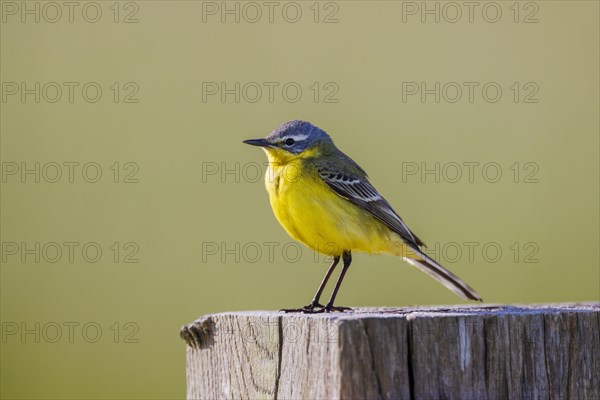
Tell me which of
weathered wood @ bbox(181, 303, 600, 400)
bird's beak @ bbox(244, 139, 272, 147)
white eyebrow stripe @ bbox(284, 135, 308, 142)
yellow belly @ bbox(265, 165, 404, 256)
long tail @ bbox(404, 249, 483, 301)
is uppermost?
white eyebrow stripe @ bbox(284, 135, 308, 142)

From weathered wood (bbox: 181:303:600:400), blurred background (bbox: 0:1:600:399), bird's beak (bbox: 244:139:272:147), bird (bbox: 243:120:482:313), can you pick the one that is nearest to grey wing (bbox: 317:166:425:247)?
bird (bbox: 243:120:482:313)

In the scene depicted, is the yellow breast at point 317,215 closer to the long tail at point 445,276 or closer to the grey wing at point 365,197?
the grey wing at point 365,197

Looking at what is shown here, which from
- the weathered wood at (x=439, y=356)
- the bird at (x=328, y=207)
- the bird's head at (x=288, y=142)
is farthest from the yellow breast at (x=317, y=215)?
the weathered wood at (x=439, y=356)

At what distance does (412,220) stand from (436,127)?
5.08 ft

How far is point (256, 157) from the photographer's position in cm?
948

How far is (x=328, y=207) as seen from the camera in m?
6.08

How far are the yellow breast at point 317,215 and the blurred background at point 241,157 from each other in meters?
2.18

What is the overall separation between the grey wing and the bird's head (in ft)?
0.97

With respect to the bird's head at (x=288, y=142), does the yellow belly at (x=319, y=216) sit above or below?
below

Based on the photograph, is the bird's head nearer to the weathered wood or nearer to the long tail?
the long tail

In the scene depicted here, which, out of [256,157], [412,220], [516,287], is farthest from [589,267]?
[256,157]

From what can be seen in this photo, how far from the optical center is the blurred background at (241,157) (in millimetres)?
8750

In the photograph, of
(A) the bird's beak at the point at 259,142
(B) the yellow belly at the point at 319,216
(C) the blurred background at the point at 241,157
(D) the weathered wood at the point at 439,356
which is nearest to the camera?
(D) the weathered wood at the point at 439,356

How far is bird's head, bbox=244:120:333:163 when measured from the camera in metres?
6.46
